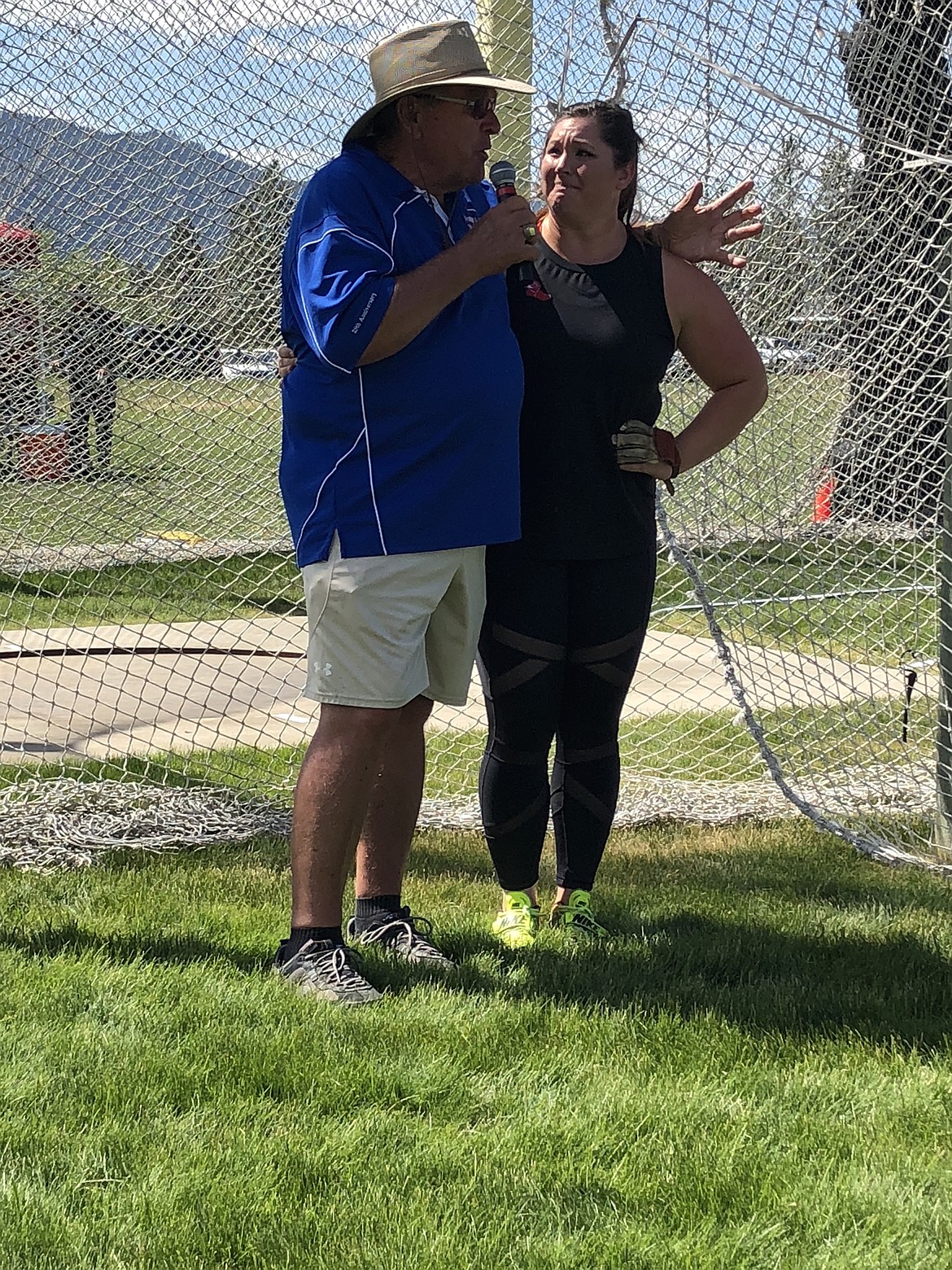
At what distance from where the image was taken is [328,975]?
3170 mm

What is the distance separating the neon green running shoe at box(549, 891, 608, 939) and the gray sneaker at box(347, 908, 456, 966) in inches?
13.6

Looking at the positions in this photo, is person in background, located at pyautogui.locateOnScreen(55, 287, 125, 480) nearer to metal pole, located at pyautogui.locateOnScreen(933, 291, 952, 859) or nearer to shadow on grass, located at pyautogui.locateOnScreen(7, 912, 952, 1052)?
shadow on grass, located at pyautogui.locateOnScreen(7, 912, 952, 1052)

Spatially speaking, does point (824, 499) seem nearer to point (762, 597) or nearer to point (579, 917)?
point (762, 597)

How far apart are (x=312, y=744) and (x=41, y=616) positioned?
465 centimetres

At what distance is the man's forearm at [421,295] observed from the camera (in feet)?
9.62

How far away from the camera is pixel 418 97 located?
3.08m

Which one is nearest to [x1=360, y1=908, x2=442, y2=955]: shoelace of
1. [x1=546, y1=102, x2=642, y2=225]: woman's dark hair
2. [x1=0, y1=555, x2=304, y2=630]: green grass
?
[x1=546, y1=102, x2=642, y2=225]: woman's dark hair

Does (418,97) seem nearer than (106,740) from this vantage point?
Yes

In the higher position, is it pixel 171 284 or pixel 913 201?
pixel 913 201

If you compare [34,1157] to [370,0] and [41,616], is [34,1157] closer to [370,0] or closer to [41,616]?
[370,0]

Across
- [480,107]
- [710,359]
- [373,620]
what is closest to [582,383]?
[710,359]

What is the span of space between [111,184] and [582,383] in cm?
238

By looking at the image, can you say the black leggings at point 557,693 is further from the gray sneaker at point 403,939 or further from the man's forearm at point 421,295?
the man's forearm at point 421,295

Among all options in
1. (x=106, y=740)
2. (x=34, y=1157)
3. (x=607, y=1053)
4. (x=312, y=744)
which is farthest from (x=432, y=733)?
(x=34, y=1157)
